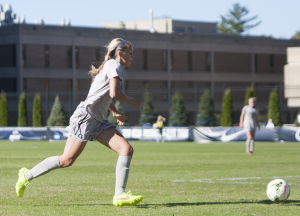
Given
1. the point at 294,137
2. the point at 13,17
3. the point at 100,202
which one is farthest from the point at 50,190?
the point at 13,17

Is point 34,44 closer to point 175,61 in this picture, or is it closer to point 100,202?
point 175,61

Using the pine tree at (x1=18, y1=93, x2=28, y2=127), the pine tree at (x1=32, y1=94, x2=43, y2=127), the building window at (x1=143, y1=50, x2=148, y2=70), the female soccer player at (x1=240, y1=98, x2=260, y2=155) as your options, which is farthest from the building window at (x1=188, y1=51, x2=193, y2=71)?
the female soccer player at (x1=240, y1=98, x2=260, y2=155)

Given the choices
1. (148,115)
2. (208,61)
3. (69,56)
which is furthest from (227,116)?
(208,61)

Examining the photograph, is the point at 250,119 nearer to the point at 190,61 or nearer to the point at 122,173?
the point at 122,173

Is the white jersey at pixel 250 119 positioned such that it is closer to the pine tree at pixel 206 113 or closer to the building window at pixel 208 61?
the pine tree at pixel 206 113

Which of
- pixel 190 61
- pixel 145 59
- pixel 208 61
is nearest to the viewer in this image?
pixel 145 59

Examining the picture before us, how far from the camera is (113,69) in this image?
674 cm

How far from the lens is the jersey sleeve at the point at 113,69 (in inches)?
264

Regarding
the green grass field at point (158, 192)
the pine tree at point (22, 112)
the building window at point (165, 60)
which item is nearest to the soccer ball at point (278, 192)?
the green grass field at point (158, 192)

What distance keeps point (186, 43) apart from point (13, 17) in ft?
74.1

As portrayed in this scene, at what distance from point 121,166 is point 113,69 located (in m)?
1.24

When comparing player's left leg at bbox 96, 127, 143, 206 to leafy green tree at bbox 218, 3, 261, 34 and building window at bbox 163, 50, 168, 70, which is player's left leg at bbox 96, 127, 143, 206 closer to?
building window at bbox 163, 50, 168, 70

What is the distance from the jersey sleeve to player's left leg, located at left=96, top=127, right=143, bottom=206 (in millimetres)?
782

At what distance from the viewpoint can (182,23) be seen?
3607 inches
